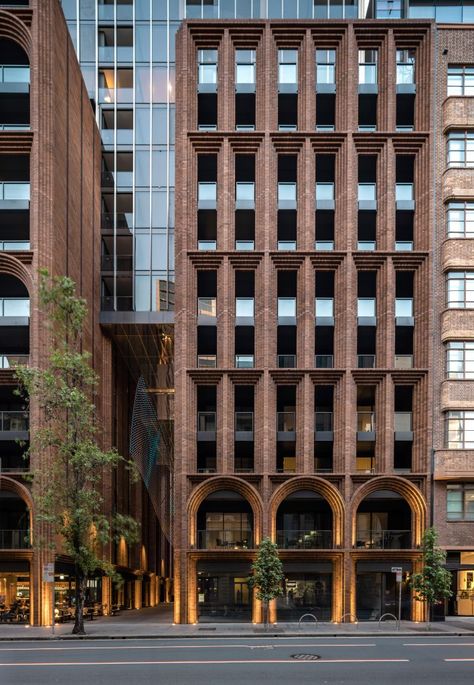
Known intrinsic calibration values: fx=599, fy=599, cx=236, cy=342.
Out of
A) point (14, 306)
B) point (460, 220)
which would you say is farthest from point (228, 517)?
point (460, 220)

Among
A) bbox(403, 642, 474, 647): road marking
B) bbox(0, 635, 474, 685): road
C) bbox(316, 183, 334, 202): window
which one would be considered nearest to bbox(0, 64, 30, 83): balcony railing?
bbox(316, 183, 334, 202): window

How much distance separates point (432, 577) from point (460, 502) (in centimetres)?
559

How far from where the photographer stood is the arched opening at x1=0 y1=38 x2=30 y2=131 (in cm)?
3291

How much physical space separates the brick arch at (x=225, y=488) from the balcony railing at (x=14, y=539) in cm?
840

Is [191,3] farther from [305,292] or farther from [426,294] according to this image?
[426,294]

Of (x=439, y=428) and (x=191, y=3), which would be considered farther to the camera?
(x=191, y=3)

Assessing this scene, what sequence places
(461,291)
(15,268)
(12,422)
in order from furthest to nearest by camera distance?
1. (461,291)
2. (12,422)
3. (15,268)

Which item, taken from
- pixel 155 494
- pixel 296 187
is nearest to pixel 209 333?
pixel 296 187

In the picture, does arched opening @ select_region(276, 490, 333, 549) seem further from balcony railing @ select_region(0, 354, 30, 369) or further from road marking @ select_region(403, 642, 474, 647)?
balcony railing @ select_region(0, 354, 30, 369)

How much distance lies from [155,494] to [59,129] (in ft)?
83.5

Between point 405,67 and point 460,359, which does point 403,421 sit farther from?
point 405,67

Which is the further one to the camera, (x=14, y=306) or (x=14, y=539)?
(x=14, y=306)

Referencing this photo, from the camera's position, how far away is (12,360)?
3188 centimetres

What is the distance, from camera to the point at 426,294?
111 ft
